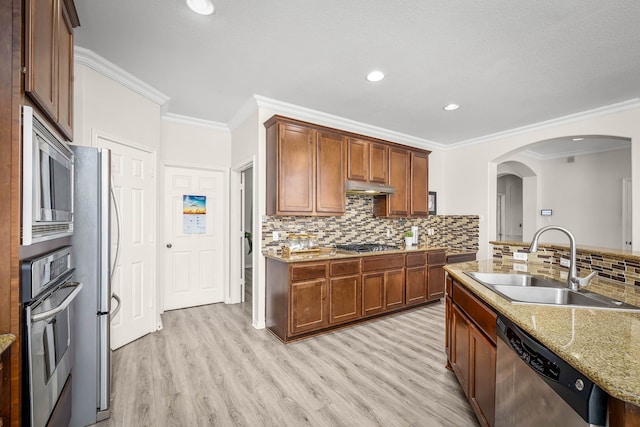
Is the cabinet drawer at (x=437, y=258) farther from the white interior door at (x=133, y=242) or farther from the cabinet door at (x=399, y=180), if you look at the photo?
the white interior door at (x=133, y=242)

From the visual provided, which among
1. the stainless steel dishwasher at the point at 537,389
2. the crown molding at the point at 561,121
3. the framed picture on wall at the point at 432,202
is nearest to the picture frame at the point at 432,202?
the framed picture on wall at the point at 432,202

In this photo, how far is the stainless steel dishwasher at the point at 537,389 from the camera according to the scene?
34.5 inches

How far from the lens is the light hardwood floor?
1929 mm

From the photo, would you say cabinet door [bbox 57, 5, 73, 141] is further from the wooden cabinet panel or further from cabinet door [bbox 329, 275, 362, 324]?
cabinet door [bbox 329, 275, 362, 324]

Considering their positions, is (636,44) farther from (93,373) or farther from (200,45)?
(93,373)

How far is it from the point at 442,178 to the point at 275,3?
15.4 feet

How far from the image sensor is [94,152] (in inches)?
72.3

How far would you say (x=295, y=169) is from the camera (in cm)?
339

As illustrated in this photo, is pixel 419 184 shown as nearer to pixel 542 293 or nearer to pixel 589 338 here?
pixel 542 293

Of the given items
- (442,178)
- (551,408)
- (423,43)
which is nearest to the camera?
(551,408)

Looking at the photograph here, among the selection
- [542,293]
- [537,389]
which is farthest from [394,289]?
[537,389]

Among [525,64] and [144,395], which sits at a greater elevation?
[525,64]

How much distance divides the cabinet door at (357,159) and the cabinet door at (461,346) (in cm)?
215

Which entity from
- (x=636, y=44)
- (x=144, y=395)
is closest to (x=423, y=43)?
(x=636, y=44)
